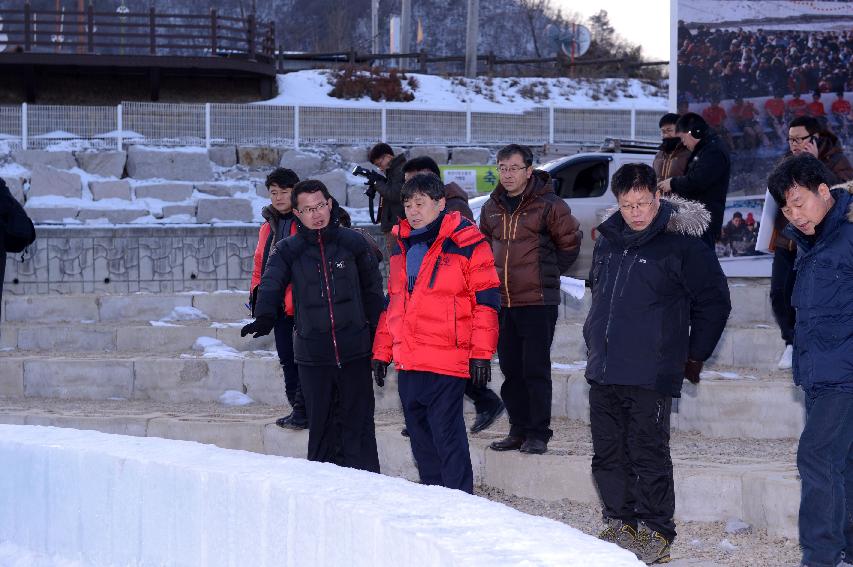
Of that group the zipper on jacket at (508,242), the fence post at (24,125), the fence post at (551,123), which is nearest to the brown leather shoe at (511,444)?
the zipper on jacket at (508,242)

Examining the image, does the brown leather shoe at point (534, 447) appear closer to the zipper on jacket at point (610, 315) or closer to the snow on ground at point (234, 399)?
the zipper on jacket at point (610, 315)

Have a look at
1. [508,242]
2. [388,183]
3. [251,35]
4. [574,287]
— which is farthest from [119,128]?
[508,242]

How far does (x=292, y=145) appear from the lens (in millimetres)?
26469

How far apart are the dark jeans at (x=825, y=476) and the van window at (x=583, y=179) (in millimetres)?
9497

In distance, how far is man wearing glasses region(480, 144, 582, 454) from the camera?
690 centimetres

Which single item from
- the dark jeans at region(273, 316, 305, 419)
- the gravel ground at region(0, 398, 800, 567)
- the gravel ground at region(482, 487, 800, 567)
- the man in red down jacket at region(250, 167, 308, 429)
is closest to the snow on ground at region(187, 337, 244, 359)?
the gravel ground at region(0, 398, 800, 567)

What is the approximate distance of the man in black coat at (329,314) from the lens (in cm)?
654

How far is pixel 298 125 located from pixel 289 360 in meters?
19.1

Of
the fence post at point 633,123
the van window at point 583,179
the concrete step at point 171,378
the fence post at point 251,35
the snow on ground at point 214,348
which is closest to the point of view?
the concrete step at point 171,378

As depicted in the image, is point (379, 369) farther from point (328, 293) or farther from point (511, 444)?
point (511, 444)

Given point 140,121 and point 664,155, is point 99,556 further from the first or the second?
point 140,121

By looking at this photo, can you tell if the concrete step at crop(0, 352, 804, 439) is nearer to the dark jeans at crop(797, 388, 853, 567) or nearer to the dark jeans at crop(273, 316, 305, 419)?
the dark jeans at crop(273, 316, 305, 419)

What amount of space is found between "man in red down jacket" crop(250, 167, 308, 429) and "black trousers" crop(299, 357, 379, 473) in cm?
118

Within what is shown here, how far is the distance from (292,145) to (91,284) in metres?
13.7
